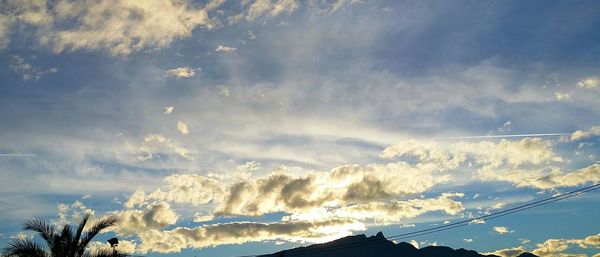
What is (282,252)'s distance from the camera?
129ft

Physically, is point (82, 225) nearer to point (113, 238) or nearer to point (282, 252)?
point (113, 238)

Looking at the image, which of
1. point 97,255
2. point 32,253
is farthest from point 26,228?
point 97,255

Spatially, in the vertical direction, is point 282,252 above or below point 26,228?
below

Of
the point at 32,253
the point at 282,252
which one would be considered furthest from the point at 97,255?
the point at 282,252

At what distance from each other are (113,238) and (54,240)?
3.14m

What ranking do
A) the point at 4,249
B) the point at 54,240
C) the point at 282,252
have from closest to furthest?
the point at 4,249
the point at 54,240
the point at 282,252

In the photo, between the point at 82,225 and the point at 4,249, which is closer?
the point at 4,249

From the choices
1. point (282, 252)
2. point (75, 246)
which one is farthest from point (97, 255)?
point (282, 252)

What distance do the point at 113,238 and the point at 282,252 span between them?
13453 mm

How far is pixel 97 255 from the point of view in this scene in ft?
96.0

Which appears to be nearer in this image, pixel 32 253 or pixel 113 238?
pixel 32 253

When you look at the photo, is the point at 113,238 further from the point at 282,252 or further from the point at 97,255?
the point at 282,252

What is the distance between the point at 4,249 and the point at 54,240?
8.42ft

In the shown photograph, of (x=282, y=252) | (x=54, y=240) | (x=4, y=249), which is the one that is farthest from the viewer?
(x=282, y=252)
